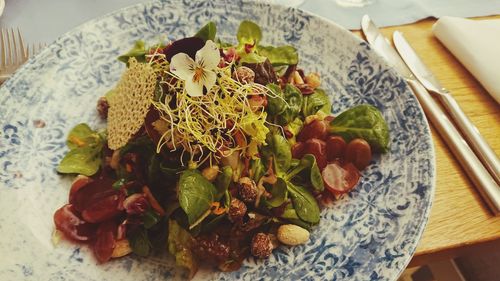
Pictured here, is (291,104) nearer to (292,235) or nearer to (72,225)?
(292,235)

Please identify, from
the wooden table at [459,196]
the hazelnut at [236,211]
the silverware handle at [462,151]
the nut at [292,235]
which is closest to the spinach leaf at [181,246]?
the hazelnut at [236,211]

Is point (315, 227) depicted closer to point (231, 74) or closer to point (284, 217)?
point (284, 217)

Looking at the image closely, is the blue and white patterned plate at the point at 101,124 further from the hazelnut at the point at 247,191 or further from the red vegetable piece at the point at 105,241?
the hazelnut at the point at 247,191

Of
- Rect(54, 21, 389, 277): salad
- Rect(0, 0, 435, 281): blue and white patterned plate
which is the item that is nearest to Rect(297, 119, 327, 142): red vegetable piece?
Rect(54, 21, 389, 277): salad

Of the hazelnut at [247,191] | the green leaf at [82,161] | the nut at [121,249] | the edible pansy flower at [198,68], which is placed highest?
the edible pansy flower at [198,68]

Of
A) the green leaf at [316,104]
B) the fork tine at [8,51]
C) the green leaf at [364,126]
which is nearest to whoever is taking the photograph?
the green leaf at [364,126]

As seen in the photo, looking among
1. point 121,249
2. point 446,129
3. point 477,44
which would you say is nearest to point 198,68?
point 121,249

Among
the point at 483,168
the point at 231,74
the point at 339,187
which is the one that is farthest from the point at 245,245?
the point at 483,168
